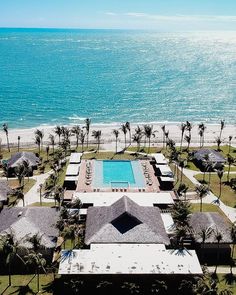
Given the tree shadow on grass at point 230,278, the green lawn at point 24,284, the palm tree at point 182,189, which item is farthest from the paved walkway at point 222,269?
the green lawn at point 24,284

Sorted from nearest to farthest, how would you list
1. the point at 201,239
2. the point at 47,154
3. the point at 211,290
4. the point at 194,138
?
the point at 211,290
the point at 201,239
the point at 47,154
the point at 194,138

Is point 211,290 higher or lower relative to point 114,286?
higher

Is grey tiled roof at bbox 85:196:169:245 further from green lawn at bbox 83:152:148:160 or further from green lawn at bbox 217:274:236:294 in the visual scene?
green lawn at bbox 83:152:148:160

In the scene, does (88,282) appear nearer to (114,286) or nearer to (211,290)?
(114,286)

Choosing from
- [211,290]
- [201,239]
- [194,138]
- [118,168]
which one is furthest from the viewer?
[194,138]

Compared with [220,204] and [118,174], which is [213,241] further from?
[118,174]

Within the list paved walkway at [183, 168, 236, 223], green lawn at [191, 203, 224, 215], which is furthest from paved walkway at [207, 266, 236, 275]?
green lawn at [191, 203, 224, 215]

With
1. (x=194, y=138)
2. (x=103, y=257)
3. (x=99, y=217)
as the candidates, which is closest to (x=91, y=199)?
(x=99, y=217)
